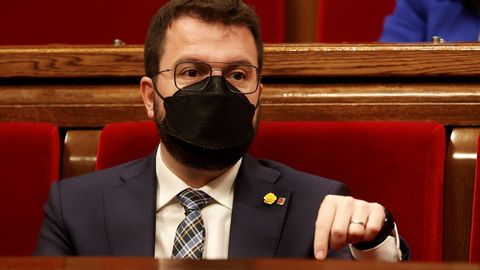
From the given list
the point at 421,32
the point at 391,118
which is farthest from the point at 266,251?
the point at 421,32

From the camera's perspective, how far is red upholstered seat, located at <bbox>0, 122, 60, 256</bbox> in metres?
0.58

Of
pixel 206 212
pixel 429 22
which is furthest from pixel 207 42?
A: pixel 429 22

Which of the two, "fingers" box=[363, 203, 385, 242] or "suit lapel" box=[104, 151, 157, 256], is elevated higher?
"fingers" box=[363, 203, 385, 242]

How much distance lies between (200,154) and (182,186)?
4 centimetres

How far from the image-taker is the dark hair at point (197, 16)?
0.53m

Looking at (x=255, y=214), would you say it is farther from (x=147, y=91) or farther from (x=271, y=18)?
(x=271, y=18)

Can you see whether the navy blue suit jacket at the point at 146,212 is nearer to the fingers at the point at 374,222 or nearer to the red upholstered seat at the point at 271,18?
the fingers at the point at 374,222

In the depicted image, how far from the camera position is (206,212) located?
20.7 inches

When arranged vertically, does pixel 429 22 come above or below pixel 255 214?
above

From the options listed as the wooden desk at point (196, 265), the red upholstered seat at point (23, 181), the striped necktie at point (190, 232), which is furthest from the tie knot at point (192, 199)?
the wooden desk at point (196, 265)

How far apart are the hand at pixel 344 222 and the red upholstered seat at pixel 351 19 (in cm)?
41

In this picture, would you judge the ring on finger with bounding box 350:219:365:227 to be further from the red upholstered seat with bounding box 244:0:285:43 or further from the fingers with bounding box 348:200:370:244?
the red upholstered seat with bounding box 244:0:285:43

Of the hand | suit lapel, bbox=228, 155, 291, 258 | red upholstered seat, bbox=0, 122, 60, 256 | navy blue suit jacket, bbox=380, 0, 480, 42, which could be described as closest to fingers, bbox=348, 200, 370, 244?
the hand

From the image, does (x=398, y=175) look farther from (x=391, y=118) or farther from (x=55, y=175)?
(x=55, y=175)
